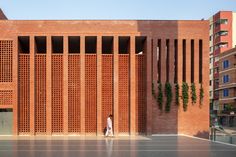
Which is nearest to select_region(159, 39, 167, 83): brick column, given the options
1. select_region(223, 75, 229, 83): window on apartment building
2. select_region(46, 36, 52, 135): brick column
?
select_region(46, 36, 52, 135): brick column

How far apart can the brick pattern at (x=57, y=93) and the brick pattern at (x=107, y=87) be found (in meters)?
3.07

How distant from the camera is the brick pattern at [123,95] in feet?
107

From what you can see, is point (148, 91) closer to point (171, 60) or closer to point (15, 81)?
point (171, 60)

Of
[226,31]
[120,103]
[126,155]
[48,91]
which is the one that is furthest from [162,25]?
[226,31]

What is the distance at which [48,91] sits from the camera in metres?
32.2

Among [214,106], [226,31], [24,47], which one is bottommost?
[214,106]

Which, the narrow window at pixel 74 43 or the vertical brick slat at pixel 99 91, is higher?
the narrow window at pixel 74 43

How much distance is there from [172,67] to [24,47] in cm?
1199

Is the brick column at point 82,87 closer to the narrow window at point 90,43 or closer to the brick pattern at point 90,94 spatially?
the brick pattern at point 90,94

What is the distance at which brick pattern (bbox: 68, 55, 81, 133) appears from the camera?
107 feet

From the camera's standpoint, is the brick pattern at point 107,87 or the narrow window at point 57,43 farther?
the narrow window at point 57,43

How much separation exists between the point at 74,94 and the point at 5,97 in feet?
16.2

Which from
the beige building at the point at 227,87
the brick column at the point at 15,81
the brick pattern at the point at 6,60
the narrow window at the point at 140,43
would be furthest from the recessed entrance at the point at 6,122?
the beige building at the point at 227,87

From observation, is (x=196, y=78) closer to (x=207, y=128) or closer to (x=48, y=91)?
(x=207, y=128)
